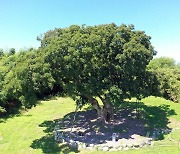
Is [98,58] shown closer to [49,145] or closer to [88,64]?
[88,64]

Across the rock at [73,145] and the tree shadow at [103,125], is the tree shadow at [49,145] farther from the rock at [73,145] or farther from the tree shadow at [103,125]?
the rock at [73,145]

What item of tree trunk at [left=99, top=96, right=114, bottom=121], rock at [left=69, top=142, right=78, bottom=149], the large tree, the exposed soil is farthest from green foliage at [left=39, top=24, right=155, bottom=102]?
rock at [left=69, top=142, right=78, bottom=149]

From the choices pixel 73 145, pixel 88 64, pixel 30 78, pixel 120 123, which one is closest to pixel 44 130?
pixel 73 145

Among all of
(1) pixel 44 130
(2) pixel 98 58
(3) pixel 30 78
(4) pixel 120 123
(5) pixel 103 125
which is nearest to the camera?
(3) pixel 30 78

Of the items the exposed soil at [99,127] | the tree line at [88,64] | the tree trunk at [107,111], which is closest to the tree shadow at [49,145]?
the exposed soil at [99,127]

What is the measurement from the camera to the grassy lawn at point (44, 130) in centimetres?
2025

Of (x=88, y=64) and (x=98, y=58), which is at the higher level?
(x=98, y=58)

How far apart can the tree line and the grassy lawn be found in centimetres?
336

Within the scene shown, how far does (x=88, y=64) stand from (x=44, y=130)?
820cm

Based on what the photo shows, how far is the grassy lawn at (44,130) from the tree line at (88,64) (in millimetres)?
3364

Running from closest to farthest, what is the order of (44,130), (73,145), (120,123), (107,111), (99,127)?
(73,145), (99,127), (120,123), (44,130), (107,111)

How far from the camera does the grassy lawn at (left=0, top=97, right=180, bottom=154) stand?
20250mm

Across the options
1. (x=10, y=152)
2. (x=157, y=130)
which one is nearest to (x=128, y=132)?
(x=157, y=130)

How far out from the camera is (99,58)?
21844 mm
